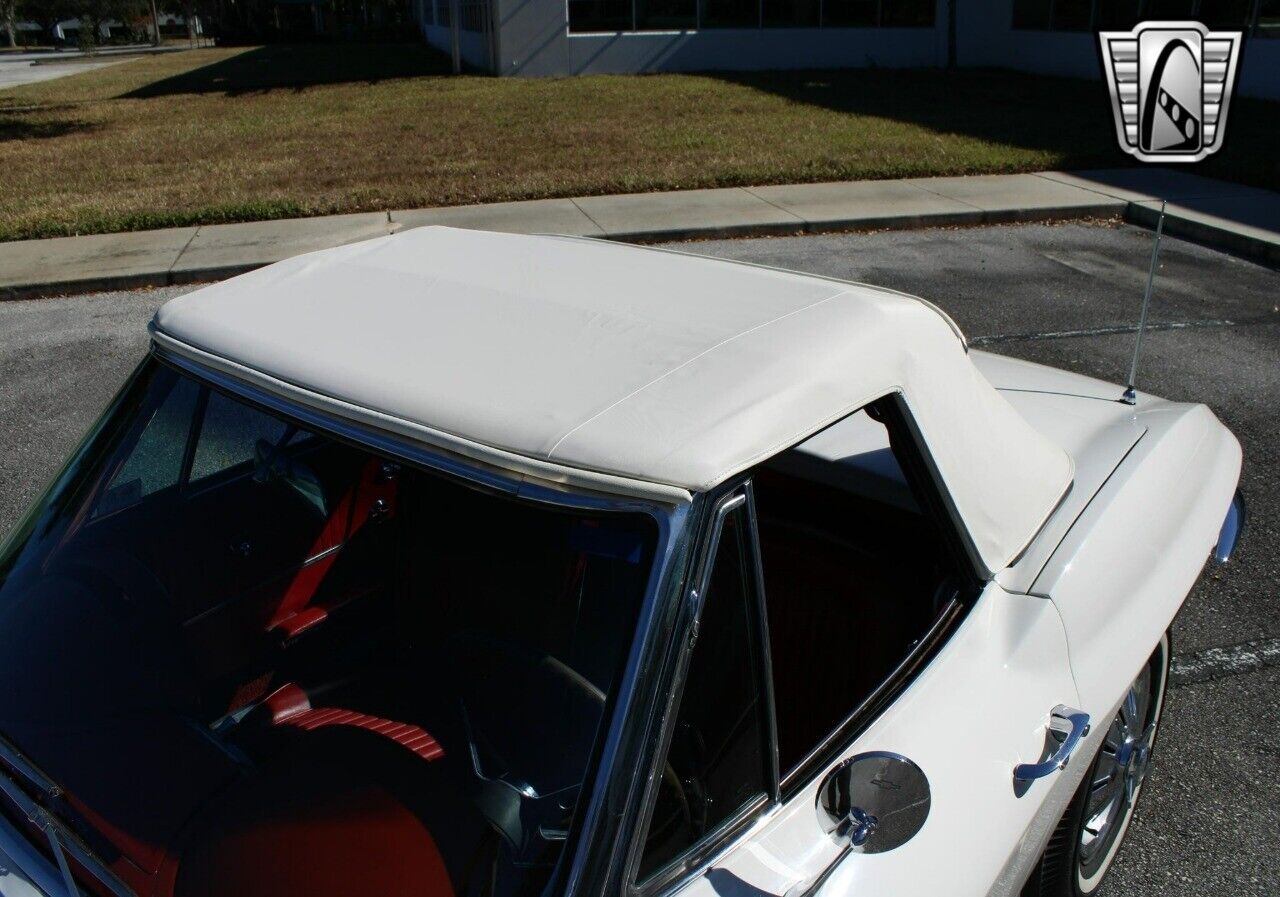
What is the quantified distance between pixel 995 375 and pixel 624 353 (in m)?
1.76

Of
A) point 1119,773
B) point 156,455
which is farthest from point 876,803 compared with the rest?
point 156,455

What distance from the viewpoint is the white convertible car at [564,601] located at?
1.46 meters

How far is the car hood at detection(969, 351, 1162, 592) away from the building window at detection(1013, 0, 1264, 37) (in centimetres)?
1227

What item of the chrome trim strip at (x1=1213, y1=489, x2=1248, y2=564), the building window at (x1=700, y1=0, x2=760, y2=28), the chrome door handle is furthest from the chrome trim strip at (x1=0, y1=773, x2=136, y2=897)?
the building window at (x1=700, y1=0, x2=760, y2=28)

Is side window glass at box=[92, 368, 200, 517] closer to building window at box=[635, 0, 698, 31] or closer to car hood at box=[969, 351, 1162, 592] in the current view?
car hood at box=[969, 351, 1162, 592]

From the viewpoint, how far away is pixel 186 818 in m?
1.56

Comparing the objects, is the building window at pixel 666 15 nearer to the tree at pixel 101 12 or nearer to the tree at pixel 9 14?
the tree at pixel 101 12

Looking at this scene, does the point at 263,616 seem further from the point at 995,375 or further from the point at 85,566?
the point at 995,375

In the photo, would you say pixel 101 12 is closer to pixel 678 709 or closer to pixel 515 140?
pixel 515 140

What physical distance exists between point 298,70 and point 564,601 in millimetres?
30722

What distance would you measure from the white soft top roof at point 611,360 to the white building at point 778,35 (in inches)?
845

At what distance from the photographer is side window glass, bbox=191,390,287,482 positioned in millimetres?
1884

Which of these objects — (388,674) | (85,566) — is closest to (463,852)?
(388,674)

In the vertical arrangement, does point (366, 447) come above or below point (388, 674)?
above
